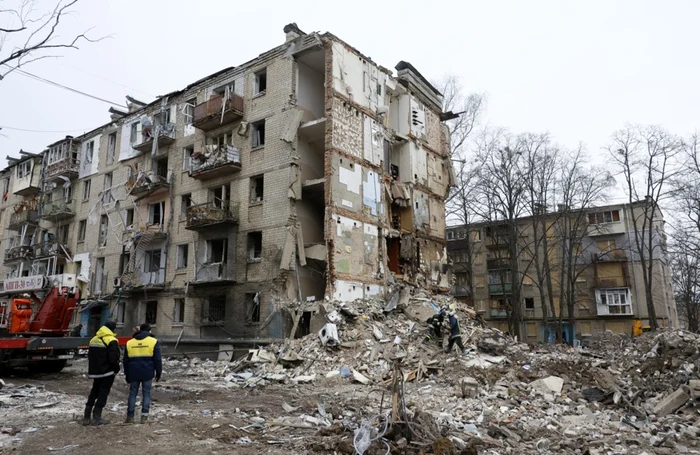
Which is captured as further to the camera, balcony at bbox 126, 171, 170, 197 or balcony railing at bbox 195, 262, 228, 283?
balcony at bbox 126, 171, 170, 197

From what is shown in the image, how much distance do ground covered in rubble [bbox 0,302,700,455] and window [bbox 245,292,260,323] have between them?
3.09 m

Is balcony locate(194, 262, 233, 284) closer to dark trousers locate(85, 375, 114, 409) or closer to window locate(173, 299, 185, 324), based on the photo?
window locate(173, 299, 185, 324)

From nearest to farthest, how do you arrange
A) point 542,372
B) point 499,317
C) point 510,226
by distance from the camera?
1. point 542,372
2. point 510,226
3. point 499,317

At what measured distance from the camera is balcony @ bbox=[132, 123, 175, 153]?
26391 millimetres

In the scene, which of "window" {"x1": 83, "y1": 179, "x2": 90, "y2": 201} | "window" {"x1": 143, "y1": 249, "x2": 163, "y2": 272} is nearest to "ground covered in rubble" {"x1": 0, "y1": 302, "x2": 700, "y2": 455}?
"window" {"x1": 143, "y1": 249, "x2": 163, "y2": 272}

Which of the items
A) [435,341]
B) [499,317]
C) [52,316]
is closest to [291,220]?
[435,341]

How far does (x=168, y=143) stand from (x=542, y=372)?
2215cm

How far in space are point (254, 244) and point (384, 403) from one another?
13169mm

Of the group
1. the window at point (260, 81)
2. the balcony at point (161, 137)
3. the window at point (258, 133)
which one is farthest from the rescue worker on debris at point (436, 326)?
the balcony at point (161, 137)

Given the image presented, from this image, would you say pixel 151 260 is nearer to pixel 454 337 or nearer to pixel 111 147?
pixel 111 147

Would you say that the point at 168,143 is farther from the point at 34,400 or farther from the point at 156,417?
the point at 156,417

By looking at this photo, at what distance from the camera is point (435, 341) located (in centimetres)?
1681

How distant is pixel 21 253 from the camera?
33.5 m

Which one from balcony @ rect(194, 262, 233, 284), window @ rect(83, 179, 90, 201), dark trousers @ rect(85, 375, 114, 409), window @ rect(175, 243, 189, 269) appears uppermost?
window @ rect(83, 179, 90, 201)
